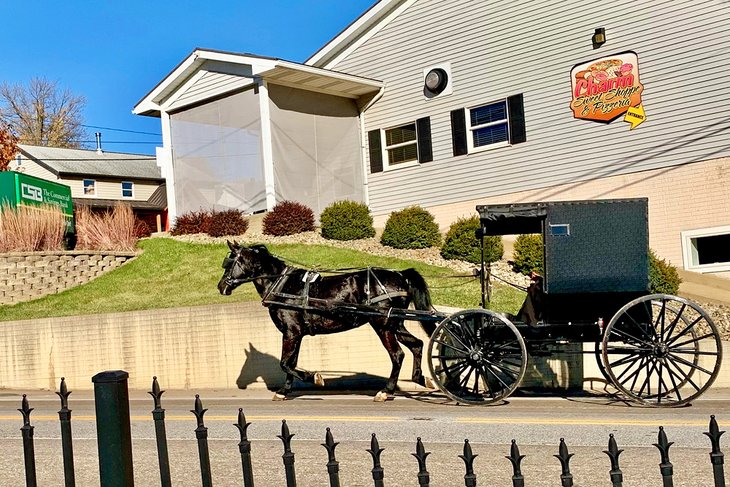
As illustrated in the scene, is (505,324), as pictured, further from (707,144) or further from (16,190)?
(16,190)

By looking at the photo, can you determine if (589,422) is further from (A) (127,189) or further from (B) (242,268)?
(A) (127,189)

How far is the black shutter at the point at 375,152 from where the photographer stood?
89.7 feet

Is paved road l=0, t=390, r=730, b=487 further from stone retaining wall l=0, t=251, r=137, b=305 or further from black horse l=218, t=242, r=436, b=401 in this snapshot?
stone retaining wall l=0, t=251, r=137, b=305

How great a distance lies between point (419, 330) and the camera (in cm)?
1464

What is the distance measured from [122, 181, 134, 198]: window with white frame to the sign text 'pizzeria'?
36220mm

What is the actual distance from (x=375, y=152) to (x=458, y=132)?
10.8ft

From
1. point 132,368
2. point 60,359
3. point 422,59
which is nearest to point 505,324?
point 132,368

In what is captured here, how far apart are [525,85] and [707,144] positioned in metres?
5.62

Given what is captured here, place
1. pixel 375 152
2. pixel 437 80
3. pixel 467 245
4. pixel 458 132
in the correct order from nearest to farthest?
1. pixel 467 245
2. pixel 458 132
3. pixel 437 80
4. pixel 375 152

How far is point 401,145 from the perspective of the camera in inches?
1062

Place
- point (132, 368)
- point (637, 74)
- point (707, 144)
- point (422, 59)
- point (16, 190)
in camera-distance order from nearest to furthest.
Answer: point (132, 368) → point (707, 144) → point (637, 74) → point (16, 190) → point (422, 59)

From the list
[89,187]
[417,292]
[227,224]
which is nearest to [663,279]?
[417,292]

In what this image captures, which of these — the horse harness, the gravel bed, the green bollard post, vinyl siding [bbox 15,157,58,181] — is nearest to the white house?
the gravel bed

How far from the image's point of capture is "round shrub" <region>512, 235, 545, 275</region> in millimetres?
19309
